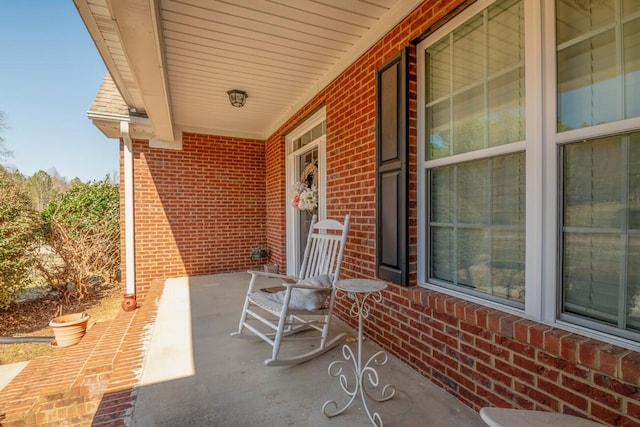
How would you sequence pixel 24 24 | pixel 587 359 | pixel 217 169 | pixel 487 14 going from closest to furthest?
pixel 587 359 < pixel 487 14 < pixel 217 169 < pixel 24 24

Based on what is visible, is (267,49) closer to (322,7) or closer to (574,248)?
(322,7)

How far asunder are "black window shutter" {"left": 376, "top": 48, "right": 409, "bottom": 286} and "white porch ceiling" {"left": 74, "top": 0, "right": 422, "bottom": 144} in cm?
44

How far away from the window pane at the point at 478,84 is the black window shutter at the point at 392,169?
0.60ft

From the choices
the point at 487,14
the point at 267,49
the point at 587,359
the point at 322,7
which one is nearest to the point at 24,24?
the point at 267,49

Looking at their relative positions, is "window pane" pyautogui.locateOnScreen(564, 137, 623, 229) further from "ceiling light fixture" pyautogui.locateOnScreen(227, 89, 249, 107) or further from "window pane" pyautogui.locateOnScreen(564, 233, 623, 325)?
"ceiling light fixture" pyautogui.locateOnScreen(227, 89, 249, 107)

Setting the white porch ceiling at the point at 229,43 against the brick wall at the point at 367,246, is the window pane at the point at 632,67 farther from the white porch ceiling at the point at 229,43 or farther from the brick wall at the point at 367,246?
the white porch ceiling at the point at 229,43

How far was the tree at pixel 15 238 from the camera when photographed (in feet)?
16.0

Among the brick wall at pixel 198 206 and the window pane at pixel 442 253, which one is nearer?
the window pane at pixel 442 253

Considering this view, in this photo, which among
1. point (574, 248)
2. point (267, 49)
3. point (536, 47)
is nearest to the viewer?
point (574, 248)

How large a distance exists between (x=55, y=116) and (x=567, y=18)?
1925 centimetres

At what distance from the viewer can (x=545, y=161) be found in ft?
4.96

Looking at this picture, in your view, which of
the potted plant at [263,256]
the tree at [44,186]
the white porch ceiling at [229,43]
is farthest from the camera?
the tree at [44,186]

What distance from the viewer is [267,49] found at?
9.59 ft

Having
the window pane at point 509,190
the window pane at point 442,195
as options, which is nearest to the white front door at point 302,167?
the window pane at point 442,195
